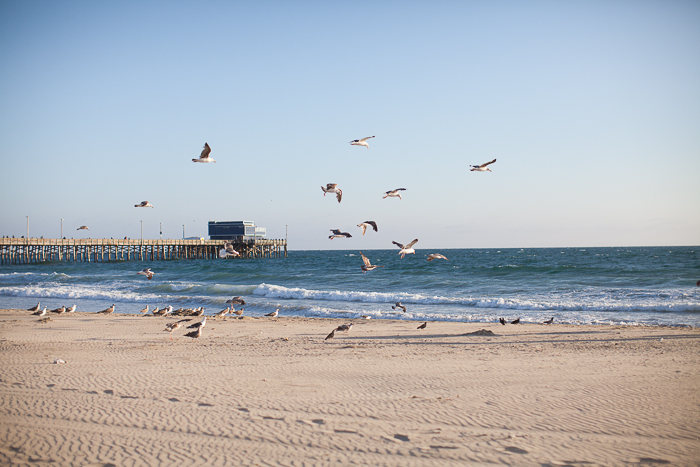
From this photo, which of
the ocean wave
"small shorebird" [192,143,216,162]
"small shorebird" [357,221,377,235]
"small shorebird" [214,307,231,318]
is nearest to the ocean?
the ocean wave

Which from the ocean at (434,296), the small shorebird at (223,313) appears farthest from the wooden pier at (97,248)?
the small shorebird at (223,313)

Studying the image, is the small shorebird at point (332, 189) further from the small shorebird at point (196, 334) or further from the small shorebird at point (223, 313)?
the small shorebird at point (223, 313)

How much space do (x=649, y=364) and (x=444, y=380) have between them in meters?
4.32

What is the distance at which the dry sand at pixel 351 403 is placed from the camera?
514 cm

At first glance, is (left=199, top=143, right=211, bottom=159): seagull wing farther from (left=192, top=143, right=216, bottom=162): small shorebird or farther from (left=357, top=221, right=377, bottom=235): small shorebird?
(left=357, top=221, right=377, bottom=235): small shorebird

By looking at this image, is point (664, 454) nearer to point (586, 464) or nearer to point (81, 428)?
point (586, 464)

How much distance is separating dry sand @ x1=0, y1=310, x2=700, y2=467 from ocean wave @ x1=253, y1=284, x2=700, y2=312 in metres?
9.29

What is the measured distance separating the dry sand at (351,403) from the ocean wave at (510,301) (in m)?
9.29

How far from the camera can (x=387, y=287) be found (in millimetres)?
30969

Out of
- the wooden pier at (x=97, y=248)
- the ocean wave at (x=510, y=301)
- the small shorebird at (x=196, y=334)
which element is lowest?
the ocean wave at (x=510, y=301)

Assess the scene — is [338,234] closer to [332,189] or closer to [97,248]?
[332,189]

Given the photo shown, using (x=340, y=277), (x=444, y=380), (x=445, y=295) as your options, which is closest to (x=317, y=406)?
(x=444, y=380)

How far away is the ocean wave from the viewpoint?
793 inches

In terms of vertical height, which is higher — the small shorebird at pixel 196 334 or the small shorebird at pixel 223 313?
the small shorebird at pixel 196 334
